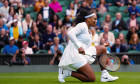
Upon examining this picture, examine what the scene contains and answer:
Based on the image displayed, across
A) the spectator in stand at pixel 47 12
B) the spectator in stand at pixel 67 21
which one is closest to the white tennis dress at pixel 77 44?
the spectator in stand at pixel 67 21

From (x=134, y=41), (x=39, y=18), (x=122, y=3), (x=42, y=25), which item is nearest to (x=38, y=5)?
(x=39, y=18)

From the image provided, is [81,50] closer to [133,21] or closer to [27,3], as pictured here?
[133,21]

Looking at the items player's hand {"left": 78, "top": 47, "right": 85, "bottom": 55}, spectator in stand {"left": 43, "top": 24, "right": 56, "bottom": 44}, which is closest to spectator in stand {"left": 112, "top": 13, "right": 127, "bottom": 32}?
spectator in stand {"left": 43, "top": 24, "right": 56, "bottom": 44}

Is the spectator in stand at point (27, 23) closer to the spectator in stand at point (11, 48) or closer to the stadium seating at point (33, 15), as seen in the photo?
the stadium seating at point (33, 15)

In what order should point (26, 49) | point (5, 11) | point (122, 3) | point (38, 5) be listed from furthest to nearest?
1. point (38, 5)
2. point (5, 11)
3. point (122, 3)
4. point (26, 49)

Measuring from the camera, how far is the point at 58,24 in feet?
45.9

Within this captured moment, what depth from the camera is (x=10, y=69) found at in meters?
11.7

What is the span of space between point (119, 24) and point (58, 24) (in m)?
2.30

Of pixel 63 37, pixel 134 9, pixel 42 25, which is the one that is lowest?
pixel 63 37

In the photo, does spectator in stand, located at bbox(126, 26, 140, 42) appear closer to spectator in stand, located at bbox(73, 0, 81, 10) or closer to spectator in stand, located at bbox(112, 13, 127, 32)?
spectator in stand, located at bbox(112, 13, 127, 32)

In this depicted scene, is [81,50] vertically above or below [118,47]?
above

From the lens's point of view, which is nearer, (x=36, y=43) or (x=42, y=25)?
(x=36, y=43)

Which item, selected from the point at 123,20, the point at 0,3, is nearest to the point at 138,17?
the point at 123,20

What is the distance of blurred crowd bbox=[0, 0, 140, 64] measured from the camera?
41.4ft
